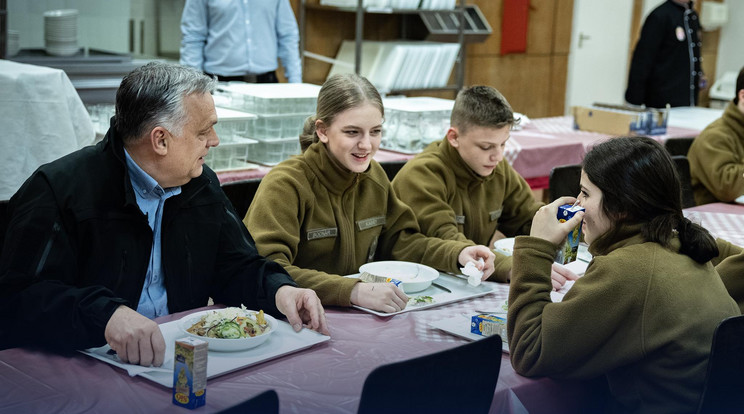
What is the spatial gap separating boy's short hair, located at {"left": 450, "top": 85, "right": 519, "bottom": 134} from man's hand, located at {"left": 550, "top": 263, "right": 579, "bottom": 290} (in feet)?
2.53

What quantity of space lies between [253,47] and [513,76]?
125 inches

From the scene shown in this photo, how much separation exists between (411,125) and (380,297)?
2.27m

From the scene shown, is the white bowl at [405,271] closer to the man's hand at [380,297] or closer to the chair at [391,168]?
the man's hand at [380,297]

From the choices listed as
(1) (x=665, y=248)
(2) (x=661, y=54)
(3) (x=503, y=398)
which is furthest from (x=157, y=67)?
(2) (x=661, y=54)

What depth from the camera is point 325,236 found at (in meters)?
2.38

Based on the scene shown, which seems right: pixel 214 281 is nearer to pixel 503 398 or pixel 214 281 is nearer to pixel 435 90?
pixel 503 398

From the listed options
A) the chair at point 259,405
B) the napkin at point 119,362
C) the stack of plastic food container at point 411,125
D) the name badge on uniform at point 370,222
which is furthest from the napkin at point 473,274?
the stack of plastic food container at point 411,125

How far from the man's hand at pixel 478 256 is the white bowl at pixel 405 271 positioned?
113 millimetres

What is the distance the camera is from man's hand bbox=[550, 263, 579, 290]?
6.88 feet

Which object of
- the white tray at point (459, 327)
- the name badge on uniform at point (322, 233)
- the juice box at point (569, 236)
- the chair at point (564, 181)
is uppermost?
the juice box at point (569, 236)

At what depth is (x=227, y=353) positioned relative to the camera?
1586mm

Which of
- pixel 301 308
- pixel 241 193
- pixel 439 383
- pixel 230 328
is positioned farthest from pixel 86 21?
pixel 439 383

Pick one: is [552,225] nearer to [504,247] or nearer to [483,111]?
[504,247]

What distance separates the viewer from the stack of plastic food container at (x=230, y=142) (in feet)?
11.5
